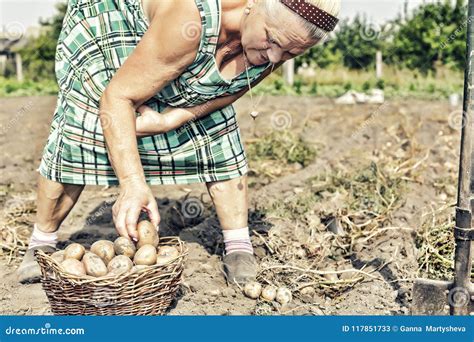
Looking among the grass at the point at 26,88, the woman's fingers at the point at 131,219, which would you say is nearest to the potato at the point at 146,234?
the woman's fingers at the point at 131,219

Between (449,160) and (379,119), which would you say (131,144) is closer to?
(449,160)

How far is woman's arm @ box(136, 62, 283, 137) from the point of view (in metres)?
2.77

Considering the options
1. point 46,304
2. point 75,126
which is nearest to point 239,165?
point 75,126

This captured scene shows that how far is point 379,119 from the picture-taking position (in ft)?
20.6

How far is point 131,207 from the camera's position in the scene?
233 cm

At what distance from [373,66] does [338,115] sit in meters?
4.45

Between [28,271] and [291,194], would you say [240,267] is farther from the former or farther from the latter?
[291,194]

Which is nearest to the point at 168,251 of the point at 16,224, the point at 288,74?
the point at 16,224

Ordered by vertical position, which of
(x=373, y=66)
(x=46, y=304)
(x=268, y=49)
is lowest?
(x=373, y=66)

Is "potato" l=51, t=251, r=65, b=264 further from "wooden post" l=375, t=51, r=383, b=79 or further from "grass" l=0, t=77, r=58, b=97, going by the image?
"wooden post" l=375, t=51, r=383, b=79

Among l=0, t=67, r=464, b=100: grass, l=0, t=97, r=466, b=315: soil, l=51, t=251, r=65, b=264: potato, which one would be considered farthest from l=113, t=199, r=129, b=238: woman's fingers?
l=0, t=67, r=464, b=100: grass

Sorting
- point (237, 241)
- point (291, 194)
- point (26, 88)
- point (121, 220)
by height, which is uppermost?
point (121, 220)

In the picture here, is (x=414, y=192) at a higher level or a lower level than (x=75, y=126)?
lower

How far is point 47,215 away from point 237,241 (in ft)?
2.74
